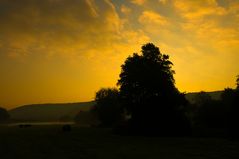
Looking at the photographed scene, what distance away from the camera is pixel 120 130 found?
75062 mm

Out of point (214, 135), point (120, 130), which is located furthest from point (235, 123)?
point (120, 130)

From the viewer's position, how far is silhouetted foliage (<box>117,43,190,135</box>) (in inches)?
2709

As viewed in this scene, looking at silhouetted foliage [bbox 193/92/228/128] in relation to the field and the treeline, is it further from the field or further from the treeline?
the field

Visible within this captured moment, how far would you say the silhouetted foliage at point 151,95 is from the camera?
68.8 meters

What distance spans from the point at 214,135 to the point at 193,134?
424cm

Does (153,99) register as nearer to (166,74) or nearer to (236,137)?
(166,74)

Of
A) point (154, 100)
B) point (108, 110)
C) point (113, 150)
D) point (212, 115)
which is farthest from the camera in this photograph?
point (108, 110)

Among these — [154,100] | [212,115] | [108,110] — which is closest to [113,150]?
[154,100]

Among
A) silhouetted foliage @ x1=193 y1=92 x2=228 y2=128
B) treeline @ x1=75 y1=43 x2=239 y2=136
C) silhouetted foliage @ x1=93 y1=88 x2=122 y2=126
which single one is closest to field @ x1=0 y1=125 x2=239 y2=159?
treeline @ x1=75 y1=43 x2=239 y2=136

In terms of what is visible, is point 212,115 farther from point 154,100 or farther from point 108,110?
point 108,110

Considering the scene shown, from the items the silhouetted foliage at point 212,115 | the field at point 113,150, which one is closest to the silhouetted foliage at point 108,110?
the silhouetted foliage at point 212,115

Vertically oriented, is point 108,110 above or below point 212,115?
above

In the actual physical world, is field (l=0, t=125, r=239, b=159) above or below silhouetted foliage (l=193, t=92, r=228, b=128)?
below

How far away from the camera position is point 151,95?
236 ft
